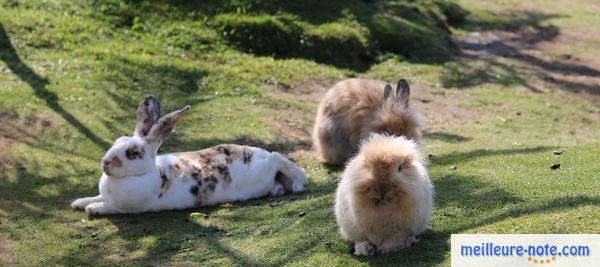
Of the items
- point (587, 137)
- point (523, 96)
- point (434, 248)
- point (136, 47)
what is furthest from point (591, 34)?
point (434, 248)

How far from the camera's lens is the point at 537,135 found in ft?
44.5

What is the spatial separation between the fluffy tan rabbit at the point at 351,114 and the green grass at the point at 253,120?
1.11 feet

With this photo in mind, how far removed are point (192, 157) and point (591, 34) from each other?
17769mm

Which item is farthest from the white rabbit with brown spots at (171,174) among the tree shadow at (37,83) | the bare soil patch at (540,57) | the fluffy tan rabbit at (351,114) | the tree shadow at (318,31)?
the bare soil patch at (540,57)

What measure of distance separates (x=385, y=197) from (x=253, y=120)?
24.5ft

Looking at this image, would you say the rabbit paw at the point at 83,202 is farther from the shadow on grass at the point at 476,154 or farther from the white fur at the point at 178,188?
the shadow on grass at the point at 476,154

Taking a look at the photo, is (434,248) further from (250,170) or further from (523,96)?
(523,96)

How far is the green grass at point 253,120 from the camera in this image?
23.8 ft

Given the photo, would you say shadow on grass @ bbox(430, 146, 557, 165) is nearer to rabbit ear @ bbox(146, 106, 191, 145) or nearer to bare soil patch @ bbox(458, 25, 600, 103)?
rabbit ear @ bbox(146, 106, 191, 145)

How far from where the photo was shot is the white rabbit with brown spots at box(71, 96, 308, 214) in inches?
338

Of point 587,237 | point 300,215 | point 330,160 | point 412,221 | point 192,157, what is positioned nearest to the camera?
point 587,237

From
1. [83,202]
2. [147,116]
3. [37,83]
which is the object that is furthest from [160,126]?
[37,83]

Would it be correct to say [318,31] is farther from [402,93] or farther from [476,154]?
[402,93]

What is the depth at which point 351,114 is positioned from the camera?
33.7 ft
